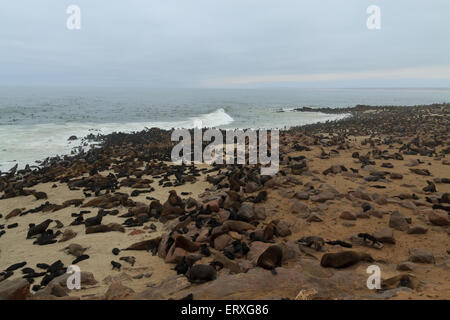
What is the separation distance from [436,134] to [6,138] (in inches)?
1302

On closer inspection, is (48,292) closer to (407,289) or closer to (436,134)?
(407,289)

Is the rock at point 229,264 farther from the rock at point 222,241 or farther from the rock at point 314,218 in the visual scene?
the rock at point 314,218

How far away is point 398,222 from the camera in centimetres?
600

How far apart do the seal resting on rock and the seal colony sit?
0.02m

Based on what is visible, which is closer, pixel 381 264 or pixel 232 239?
pixel 381 264

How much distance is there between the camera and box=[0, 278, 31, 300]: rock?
3.50 metres

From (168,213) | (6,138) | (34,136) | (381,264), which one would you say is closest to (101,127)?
(34,136)

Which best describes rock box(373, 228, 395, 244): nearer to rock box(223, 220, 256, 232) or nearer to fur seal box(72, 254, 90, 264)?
rock box(223, 220, 256, 232)

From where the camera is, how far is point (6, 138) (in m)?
25.1

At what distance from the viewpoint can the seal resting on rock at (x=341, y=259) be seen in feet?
14.3

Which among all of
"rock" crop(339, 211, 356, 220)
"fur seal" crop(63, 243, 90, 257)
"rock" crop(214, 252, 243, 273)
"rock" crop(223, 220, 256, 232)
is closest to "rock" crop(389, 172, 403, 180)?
"rock" crop(339, 211, 356, 220)

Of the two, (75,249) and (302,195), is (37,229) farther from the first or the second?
(302,195)

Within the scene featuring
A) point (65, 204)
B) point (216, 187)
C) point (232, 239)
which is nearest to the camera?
point (232, 239)

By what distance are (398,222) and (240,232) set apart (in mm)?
3390
